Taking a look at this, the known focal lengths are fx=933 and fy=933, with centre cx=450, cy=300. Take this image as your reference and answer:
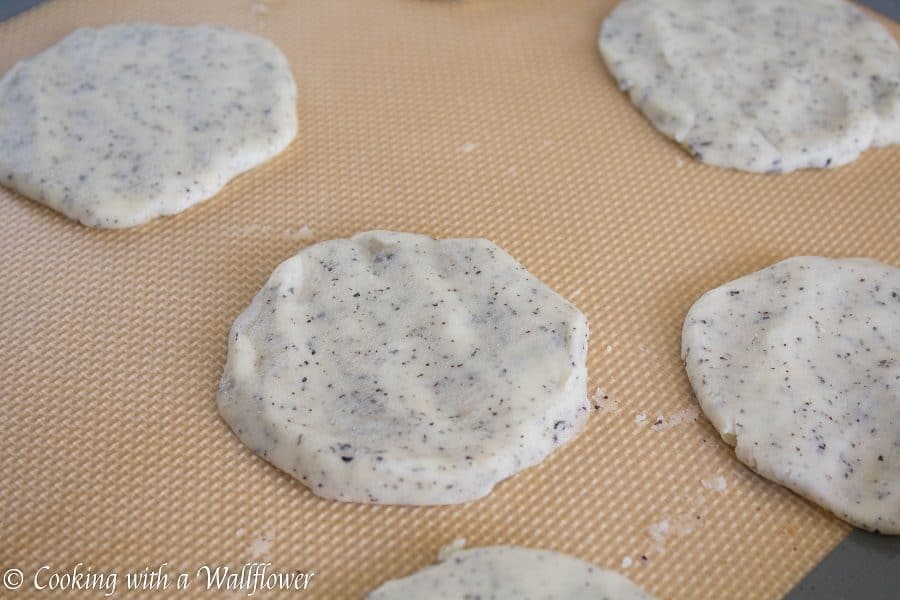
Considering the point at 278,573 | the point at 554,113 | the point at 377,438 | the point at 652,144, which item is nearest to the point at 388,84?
the point at 554,113

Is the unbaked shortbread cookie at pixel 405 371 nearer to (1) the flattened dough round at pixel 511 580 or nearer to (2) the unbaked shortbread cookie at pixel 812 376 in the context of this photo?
(1) the flattened dough round at pixel 511 580

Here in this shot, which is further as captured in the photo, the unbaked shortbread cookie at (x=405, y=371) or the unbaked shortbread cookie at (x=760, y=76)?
the unbaked shortbread cookie at (x=760, y=76)

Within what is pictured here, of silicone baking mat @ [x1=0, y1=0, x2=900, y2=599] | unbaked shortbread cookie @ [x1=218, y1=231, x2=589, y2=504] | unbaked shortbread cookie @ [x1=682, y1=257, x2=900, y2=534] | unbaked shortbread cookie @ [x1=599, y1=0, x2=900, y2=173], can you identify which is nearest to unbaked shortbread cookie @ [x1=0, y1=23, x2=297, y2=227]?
silicone baking mat @ [x1=0, y1=0, x2=900, y2=599]

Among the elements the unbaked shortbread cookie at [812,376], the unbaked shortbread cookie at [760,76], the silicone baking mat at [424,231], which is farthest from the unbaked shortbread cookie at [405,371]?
the unbaked shortbread cookie at [760,76]

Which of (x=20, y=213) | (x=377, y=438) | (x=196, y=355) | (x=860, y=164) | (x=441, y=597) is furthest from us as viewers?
(x=860, y=164)

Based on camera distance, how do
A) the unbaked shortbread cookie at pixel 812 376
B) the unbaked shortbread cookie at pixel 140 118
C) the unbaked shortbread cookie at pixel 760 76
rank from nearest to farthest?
the unbaked shortbread cookie at pixel 812 376 < the unbaked shortbread cookie at pixel 140 118 < the unbaked shortbread cookie at pixel 760 76

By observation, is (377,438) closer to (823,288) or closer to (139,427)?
(139,427)
